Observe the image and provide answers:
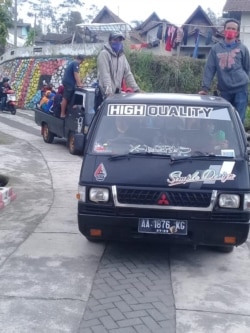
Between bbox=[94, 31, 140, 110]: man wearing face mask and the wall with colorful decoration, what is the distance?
16132mm

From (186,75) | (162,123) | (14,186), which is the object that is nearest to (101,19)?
(186,75)

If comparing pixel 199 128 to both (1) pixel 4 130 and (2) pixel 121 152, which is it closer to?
(2) pixel 121 152

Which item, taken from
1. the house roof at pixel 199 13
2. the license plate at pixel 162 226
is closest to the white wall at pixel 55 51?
the house roof at pixel 199 13

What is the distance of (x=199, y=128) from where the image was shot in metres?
6.60

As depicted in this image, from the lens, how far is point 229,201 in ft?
19.6

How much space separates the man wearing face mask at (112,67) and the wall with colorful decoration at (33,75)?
16132 millimetres

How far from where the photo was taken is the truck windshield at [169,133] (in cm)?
640

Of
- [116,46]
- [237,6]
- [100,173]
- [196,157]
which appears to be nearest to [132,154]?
[100,173]

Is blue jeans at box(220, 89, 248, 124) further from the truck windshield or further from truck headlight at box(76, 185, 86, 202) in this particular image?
truck headlight at box(76, 185, 86, 202)

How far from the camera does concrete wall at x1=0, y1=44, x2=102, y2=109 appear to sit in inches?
1007

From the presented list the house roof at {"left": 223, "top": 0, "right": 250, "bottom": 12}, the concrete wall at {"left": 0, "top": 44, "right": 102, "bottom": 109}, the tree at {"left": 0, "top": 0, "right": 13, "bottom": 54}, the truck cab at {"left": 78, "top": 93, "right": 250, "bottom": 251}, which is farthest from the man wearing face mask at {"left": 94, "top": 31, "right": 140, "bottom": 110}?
the house roof at {"left": 223, "top": 0, "right": 250, "bottom": 12}

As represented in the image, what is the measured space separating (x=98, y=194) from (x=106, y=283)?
0.86m

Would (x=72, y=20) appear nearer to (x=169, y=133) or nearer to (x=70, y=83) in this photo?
(x=70, y=83)

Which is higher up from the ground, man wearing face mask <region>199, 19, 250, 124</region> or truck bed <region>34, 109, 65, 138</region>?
man wearing face mask <region>199, 19, 250, 124</region>
